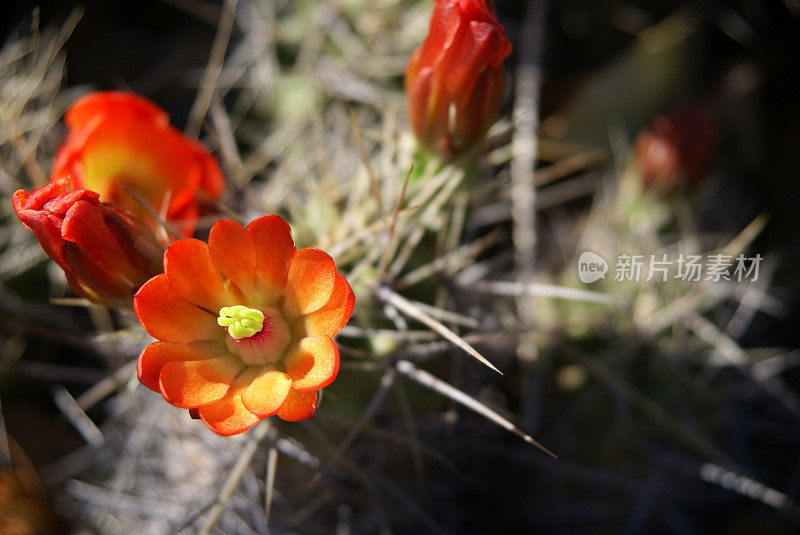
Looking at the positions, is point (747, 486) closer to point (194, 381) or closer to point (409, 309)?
point (409, 309)

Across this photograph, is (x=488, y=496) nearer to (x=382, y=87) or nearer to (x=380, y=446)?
(x=380, y=446)

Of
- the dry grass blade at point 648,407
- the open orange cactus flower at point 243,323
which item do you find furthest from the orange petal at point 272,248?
the dry grass blade at point 648,407

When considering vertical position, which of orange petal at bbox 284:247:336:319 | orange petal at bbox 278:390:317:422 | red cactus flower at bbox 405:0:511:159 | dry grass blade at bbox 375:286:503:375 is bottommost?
orange petal at bbox 278:390:317:422

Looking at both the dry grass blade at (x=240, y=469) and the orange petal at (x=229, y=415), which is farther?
the dry grass blade at (x=240, y=469)

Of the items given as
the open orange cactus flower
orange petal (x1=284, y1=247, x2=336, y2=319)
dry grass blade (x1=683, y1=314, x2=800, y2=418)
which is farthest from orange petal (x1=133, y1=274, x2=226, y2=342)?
dry grass blade (x1=683, y1=314, x2=800, y2=418)

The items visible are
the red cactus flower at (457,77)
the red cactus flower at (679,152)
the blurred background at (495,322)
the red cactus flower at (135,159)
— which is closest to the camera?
the red cactus flower at (457,77)

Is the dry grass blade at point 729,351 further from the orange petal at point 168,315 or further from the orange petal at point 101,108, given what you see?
the orange petal at point 101,108

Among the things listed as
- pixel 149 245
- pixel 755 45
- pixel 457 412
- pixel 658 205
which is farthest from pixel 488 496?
pixel 755 45

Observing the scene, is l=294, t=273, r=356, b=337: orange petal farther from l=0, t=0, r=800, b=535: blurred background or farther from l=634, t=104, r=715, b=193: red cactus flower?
l=634, t=104, r=715, b=193: red cactus flower
